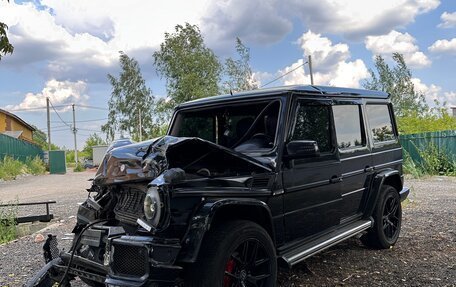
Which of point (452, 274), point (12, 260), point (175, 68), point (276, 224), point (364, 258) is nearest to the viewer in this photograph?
point (276, 224)

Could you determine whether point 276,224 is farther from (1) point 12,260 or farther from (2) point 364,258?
(1) point 12,260

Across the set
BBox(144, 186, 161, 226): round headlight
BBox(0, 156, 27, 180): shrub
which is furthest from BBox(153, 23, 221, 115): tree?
BBox(144, 186, 161, 226): round headlight

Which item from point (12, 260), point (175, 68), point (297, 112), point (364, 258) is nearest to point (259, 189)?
point (297, 112)

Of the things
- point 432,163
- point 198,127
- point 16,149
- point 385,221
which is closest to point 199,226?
point 198,127

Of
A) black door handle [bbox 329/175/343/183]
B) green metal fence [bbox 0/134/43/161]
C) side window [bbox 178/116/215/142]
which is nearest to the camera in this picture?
black door handle [bbox 329/175/343/183]

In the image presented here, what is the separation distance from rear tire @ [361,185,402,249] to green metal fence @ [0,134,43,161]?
98.4 feet

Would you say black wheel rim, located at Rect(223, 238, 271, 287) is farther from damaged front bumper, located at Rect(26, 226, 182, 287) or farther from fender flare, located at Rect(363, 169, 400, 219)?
fender flare, located at Rect(363, 169, 400, 219)

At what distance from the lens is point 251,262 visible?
3398 mm

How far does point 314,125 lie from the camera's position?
4496 mm

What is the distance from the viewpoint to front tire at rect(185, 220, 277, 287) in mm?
2955

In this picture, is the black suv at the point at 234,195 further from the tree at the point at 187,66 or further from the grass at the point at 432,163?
the tree at the point at 187,66

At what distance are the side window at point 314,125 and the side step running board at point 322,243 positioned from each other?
91cm

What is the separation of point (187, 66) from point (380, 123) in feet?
81.8

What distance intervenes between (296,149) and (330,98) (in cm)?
128
